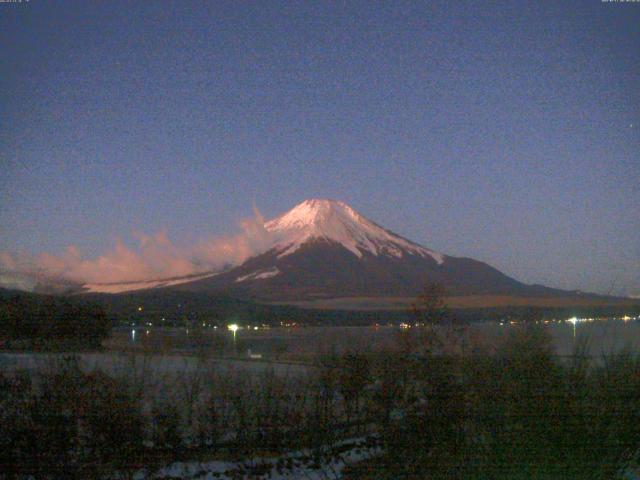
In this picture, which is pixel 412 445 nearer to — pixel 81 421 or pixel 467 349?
pixel 467 349

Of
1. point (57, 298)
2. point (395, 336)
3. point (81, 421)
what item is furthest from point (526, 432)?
point (57, 298)

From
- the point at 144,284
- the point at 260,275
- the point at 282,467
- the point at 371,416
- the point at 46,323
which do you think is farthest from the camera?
the point at 144,284

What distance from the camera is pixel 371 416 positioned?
32.3ft

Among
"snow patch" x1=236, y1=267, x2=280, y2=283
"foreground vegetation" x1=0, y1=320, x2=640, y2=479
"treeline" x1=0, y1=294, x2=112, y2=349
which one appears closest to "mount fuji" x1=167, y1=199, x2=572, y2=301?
"snow patch" x1=236, y1=267, x2=280, y2=283

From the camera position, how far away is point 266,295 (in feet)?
175

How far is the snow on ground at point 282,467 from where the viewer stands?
739 cm

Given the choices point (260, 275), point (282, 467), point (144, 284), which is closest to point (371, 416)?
point (282, 467)

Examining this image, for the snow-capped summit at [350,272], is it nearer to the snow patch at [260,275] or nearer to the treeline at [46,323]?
the snow patch at [260,275]

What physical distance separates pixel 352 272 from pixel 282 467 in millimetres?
52788

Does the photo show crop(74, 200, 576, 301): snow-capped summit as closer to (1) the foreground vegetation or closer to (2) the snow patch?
(2) the snow patch

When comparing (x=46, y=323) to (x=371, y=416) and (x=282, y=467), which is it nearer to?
(x=371, y=416)

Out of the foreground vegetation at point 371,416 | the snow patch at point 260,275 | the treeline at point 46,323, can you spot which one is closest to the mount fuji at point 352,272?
the snow patch at point 260,275

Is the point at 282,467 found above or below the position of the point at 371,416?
below

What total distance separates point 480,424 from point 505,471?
2.87ft
